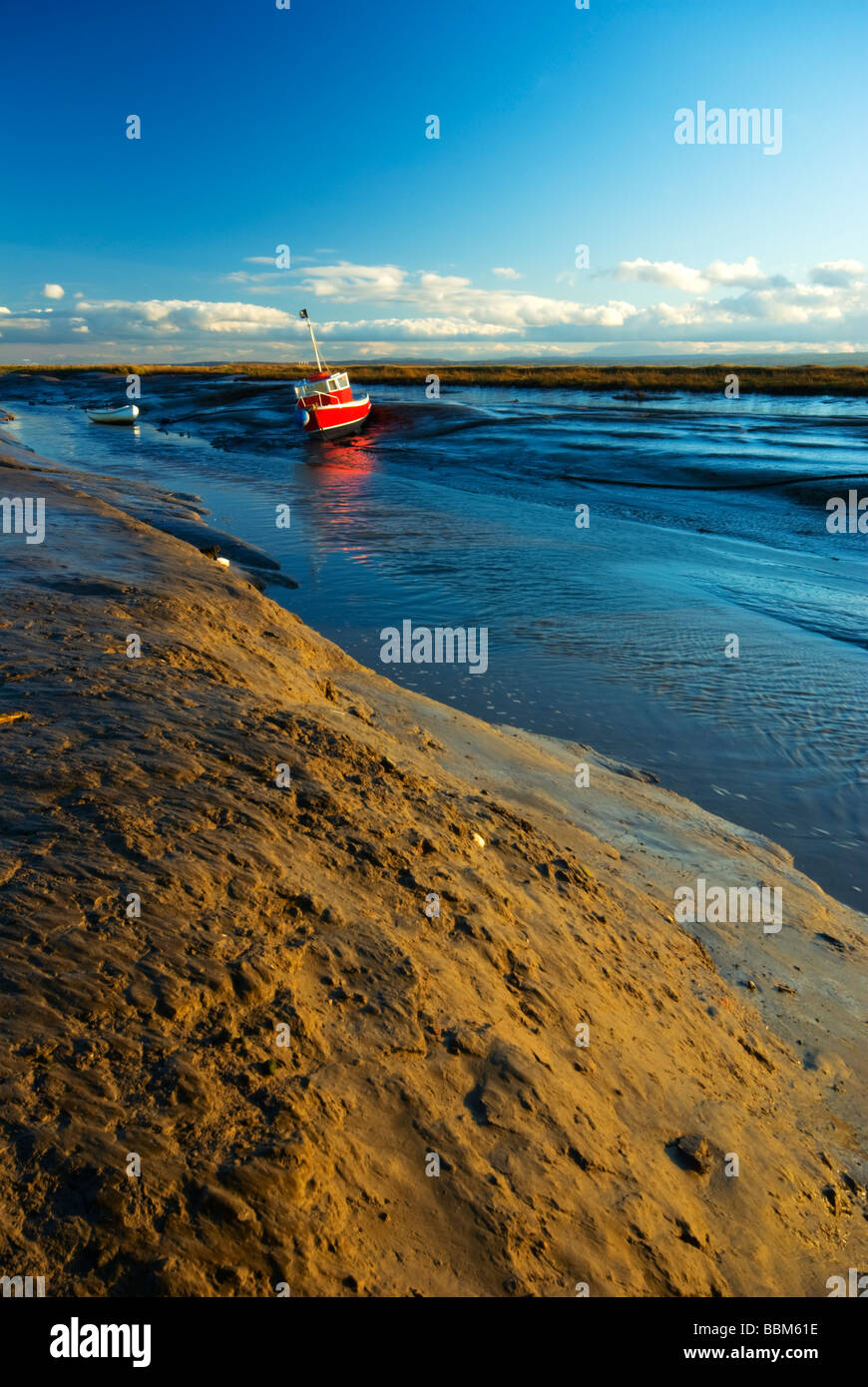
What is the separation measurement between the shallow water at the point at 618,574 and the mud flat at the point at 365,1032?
2.36 metres

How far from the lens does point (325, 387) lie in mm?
39812

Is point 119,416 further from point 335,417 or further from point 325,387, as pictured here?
point 335,417

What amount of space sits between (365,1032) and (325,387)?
Answer: 40.7m

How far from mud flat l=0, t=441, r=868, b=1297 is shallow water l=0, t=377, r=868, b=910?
7.76 ft

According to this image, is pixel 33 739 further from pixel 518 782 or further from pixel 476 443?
pixel 476 443

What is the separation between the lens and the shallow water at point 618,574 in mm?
8180

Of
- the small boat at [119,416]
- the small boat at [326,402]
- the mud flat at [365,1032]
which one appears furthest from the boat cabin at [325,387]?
the mud flat at [365,1032]

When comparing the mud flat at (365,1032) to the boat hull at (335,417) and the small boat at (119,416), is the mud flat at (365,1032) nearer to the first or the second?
the boat hull at (335,417)

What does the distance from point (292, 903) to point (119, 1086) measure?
1.08 meters

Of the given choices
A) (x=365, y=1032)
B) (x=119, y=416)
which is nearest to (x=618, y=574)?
(x=365, y=1032)

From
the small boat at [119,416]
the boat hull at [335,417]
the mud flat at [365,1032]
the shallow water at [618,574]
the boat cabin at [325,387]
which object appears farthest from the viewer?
the small boat at [119,416]

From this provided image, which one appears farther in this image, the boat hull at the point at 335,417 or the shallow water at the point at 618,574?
the boat hull at the point at 335,417

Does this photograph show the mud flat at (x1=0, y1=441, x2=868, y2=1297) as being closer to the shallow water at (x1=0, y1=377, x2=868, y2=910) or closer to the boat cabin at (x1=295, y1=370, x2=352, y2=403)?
the shallow water at (x1=0, y1=377, x2=868, y2=910)
